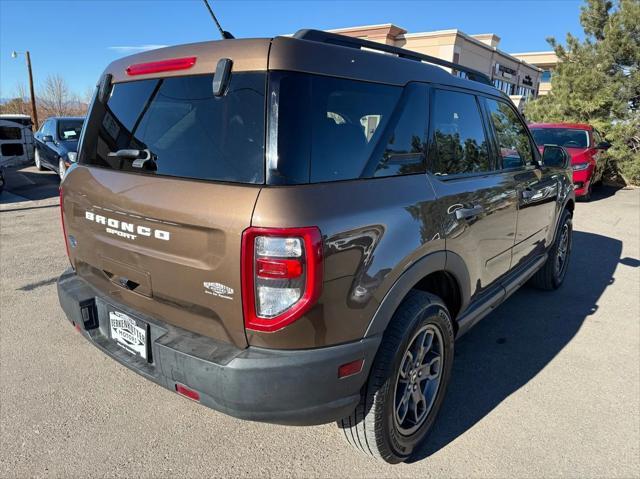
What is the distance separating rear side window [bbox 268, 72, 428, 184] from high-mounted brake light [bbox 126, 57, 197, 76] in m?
0.51

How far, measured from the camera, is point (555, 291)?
490cm

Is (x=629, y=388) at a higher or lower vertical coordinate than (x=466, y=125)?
lower

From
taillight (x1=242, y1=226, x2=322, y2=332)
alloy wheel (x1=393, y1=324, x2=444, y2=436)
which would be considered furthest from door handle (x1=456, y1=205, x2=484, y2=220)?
taillight (x1=242, y1=226, x2=322, y2=332)

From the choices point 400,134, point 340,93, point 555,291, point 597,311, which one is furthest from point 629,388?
point 340,93

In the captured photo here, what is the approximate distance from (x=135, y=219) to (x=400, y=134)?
4.31 ft

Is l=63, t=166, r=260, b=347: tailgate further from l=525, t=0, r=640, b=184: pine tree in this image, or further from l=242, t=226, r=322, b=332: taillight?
l=525, t=0, r=640, b=184: pine tree

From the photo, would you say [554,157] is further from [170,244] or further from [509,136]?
[170,244]

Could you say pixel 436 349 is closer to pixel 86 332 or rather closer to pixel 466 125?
pixel 466 125

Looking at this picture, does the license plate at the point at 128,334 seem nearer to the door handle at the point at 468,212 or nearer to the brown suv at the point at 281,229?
the brown suv at the point at 281,229

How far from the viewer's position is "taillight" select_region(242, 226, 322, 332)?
1.68m

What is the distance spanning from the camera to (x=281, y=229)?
1659 mm

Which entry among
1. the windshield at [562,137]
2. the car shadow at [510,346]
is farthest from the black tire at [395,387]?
the windshield at [562,137]

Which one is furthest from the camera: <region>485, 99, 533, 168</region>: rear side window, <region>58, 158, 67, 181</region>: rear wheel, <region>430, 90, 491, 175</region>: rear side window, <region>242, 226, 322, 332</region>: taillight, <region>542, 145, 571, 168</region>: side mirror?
<region>58, 158, 67, 181</region>: rear wheel

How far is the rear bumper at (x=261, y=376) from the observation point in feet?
5.77
